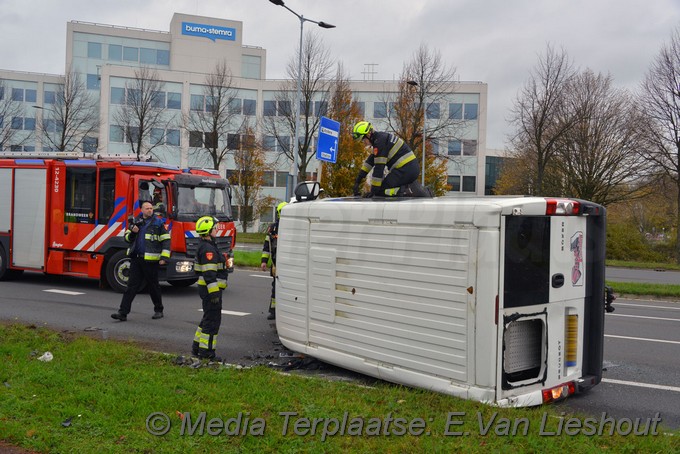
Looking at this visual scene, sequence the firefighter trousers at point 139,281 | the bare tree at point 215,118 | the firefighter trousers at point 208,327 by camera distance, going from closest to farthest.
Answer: the firefighter trousers at point 208,327, the firefighter trousers at point 139,281, the bare tree at point 215,118

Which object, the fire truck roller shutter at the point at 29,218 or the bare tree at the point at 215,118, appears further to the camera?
the bare tree at the point at 215,118

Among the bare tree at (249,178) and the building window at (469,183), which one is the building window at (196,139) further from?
the building window at (469,183)

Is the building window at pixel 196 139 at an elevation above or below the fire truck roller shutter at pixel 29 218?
above

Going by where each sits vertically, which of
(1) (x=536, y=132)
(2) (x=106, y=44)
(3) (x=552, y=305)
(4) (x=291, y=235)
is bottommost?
(3) (x=552, y=305)

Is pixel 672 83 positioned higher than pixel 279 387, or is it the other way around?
pixel 672 83

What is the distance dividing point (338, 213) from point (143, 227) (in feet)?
16.2

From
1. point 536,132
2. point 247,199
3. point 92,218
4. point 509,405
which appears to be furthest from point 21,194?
point 247,199

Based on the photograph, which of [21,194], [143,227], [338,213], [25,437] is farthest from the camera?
[21,194]

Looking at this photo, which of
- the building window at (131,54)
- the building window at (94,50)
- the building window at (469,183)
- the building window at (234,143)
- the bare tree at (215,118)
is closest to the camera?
the bare tree at (215,118)

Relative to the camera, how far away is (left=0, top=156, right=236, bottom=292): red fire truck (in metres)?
11.9

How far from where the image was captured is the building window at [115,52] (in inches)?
2158

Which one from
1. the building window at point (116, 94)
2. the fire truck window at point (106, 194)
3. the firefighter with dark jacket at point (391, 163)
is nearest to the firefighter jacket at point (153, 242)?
the fire truck window at point (106, 194)

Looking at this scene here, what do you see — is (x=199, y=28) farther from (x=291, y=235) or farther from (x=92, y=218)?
(x=291, y=235)

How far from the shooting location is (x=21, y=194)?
13297mm
